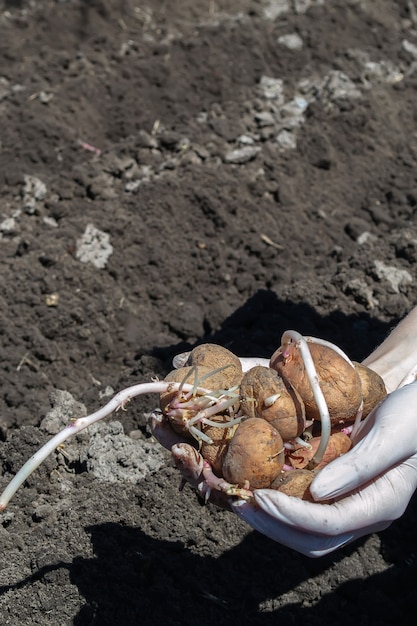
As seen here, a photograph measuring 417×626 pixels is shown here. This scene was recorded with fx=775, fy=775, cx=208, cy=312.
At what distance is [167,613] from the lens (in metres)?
2.69

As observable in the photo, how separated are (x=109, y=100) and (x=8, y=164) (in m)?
0.93

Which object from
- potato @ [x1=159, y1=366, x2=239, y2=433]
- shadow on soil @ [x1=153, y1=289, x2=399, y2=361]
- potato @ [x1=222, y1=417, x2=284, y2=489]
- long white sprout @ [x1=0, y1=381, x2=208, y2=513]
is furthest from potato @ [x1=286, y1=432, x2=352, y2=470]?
shadow on soil @ [x1=153, y1=289, x2=399, y2=361]

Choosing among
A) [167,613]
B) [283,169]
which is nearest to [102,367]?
[167,613]

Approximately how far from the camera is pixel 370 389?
243 cm

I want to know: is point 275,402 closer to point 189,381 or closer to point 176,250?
point 189,381

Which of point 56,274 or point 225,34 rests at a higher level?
point 225,34

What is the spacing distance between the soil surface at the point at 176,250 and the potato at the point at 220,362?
83 cm

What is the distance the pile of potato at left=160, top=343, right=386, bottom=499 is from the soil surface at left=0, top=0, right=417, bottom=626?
773mm

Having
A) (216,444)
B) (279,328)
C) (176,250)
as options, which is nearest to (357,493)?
(216,444)

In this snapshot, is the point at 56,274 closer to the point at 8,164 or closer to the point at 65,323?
the point at 65,323

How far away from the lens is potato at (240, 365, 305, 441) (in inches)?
88.7

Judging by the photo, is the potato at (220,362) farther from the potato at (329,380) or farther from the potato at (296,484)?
the potato at (296,484)

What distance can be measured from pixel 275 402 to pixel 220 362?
27cm

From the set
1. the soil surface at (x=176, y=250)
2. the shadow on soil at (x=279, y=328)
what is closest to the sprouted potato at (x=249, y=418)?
the soil surface at (x=176, y=250)
